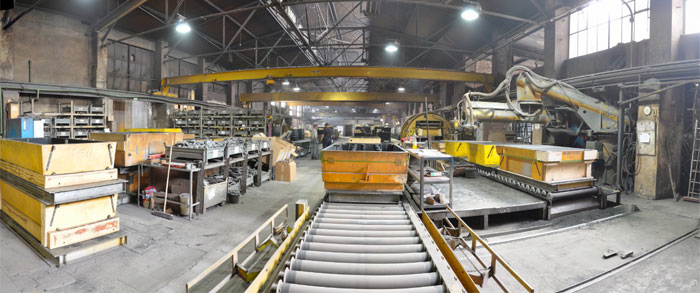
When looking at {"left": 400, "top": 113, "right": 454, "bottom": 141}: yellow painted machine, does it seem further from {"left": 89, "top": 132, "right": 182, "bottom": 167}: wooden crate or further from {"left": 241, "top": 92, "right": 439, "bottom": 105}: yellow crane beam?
{"left": 89, "top": 132, "right": 182, "bottom": 167}: wooden crate

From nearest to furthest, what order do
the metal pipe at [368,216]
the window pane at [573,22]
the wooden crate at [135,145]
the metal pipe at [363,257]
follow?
the metal pipe at [363,257] → the metal pipe at [368,216] → the wooden crate at [135,145] → the window pane at [573,22]

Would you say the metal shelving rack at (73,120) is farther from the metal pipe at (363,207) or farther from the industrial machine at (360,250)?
the metal pipe at (363,207)

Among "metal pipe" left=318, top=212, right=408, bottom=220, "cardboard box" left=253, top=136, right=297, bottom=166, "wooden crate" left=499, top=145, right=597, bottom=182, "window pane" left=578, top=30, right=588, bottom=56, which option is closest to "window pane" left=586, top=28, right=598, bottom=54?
"window pane" left=578, top=30, right=588, bottom=56

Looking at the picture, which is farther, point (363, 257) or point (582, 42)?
point (582, 42)

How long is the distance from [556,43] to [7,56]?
726 inches

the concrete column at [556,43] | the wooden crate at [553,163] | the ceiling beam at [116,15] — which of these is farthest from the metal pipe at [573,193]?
the ceiling beam at [116,15]

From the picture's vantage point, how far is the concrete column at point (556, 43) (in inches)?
360

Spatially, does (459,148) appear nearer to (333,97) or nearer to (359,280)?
(359,280)

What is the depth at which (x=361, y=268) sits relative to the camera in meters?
2.49

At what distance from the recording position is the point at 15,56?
9.01 m

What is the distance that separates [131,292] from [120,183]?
1651 mm

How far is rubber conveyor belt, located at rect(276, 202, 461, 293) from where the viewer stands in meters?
2.28

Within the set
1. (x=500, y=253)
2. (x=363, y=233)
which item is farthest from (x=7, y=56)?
(x=500, y=253)

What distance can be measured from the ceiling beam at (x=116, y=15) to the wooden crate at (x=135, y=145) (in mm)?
5665
